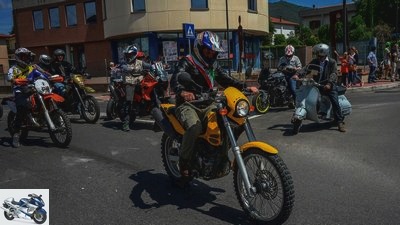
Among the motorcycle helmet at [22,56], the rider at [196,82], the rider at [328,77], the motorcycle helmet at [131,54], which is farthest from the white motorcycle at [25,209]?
the motorcycle helmet at [131,54]

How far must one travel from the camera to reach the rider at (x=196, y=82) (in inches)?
174

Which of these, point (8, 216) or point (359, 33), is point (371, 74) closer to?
point (8, 216)

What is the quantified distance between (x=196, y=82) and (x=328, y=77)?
14.6 feet

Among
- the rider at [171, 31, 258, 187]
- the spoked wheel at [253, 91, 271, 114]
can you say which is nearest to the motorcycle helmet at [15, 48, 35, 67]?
the rider at [171, 31, 258, 187]

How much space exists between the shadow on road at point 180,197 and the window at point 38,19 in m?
36.5

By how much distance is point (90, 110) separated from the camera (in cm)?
1084

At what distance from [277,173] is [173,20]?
26423mm

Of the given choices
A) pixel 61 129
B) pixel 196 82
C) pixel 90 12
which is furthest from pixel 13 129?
pixel 90 12

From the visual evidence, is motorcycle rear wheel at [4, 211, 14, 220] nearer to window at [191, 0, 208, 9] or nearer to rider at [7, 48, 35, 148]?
rider at [7, 48, 35, 148]

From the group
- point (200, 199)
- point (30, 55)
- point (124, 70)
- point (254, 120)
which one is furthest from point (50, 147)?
point (254, 120)

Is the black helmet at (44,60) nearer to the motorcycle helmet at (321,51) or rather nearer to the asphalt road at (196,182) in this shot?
the asphalt road at (196,182)

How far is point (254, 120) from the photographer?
10438 mm

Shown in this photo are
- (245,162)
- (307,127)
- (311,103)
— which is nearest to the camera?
(245,162)

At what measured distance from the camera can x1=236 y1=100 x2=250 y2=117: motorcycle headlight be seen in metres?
4.11
